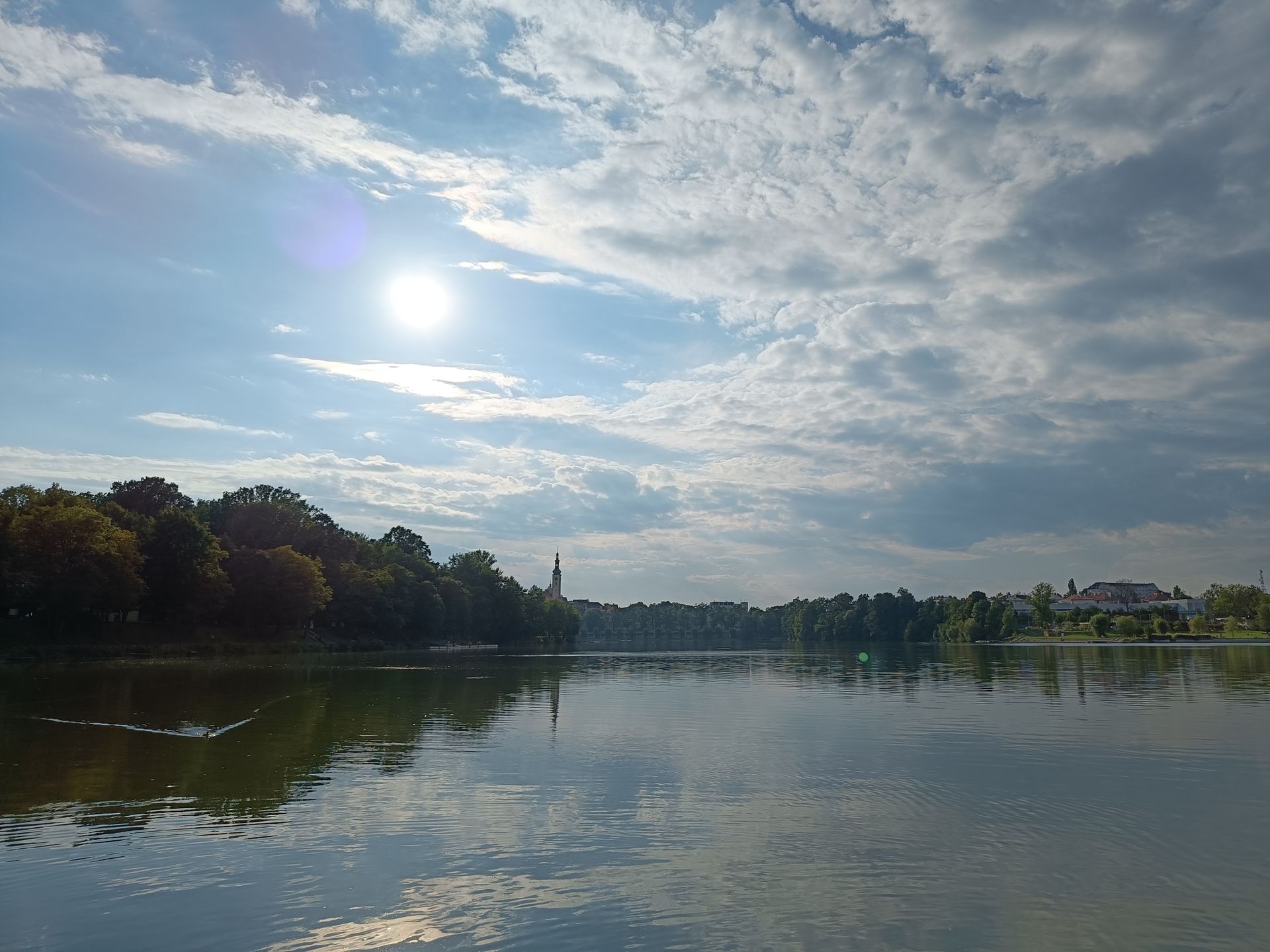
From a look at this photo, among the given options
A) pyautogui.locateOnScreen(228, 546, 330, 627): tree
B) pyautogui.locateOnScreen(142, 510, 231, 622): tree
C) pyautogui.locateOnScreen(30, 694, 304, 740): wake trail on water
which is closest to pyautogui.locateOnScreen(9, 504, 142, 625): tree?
pyautogui.locateOnScreen(142, 510, 231, 622): tree

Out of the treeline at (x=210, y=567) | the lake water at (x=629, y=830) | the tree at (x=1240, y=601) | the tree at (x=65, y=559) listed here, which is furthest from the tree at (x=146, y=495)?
the tree at (x=1240, y=601)

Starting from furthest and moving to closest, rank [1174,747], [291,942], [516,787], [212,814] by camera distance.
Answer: [1174,747] < [516,787] < [212,814] < [291,942]

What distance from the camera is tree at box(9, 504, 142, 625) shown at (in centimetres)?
7606

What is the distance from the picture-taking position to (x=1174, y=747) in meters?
31.4

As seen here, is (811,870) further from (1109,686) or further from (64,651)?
(64,651)

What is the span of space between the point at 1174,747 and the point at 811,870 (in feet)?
72.1

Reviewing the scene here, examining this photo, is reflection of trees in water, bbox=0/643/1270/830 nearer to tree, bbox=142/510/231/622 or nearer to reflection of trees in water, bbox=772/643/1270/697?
reflection of trees in water, bbox=772/643/1270/697

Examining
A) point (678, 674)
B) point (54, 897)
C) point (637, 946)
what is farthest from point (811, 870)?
point (678, 674)

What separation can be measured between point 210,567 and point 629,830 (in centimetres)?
9262

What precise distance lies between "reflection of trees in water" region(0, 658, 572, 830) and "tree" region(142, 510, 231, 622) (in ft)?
93.8

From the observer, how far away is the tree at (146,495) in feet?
375

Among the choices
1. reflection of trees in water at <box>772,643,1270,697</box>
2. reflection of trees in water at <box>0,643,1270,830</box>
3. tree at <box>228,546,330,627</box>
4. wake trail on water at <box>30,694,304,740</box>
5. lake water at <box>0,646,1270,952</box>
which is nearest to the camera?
lake water at <box>0,646,1270,952</box>

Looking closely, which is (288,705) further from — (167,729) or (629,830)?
(629,830)

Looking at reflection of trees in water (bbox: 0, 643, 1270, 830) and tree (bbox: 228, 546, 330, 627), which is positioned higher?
tree (bbox: 228, 546, 330, 627)
